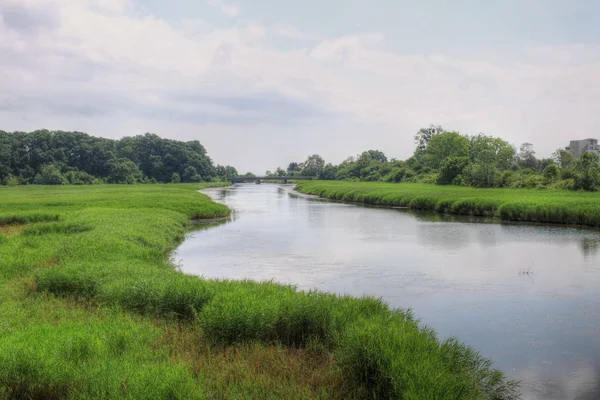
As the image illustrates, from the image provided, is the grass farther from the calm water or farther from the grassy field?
the grassy field

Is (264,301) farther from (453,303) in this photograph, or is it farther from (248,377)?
(453,303)

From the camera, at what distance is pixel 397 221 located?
31375 millimetres

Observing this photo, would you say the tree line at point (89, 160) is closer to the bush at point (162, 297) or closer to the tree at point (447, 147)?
the tree at point (447, 147)

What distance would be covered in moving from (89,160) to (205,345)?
352 ft

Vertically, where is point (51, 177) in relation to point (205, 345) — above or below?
above

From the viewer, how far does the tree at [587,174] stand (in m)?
39.5

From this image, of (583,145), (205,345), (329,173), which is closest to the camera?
(205,345)

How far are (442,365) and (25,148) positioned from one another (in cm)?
10689

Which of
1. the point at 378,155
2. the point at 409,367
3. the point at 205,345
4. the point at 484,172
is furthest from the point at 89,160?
the point at 409,367

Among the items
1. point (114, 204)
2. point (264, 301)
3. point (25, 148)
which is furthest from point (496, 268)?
point (25, 148)

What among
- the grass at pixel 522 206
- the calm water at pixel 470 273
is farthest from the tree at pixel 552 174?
the calm water at pixel 470 273

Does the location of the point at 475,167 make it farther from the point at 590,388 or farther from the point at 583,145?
the point at 583,145

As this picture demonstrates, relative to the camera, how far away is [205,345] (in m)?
7.75

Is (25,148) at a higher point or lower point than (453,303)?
higher
